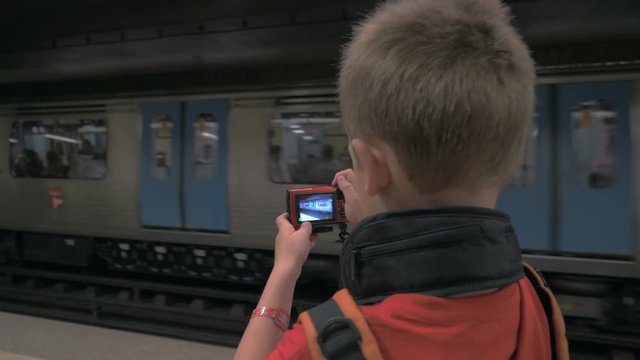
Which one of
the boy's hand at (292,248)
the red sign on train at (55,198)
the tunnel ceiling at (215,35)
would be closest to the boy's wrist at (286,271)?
the boy's hand at (292,248)

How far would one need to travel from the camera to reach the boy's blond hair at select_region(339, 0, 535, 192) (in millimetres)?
686

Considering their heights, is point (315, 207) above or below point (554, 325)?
above

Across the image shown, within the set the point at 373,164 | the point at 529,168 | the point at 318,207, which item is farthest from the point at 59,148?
the point at 373,164

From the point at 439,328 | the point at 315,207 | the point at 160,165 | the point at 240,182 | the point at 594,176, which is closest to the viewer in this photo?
the point at 439,328

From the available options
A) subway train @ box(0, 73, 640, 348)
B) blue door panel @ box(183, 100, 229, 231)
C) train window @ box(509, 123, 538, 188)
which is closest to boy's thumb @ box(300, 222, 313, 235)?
subway train @ box(0, 73, 640, 348)

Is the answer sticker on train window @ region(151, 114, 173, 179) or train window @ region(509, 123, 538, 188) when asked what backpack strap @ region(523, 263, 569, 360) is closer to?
train window @ region(509, 123, 538, 188)

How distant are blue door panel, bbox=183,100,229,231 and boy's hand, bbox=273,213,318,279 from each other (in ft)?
15.9

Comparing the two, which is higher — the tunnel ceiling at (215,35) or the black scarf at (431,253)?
the tunnel ceiling at (215,35)

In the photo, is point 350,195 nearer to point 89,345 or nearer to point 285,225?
point 285,225

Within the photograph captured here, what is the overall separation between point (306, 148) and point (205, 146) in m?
1.27

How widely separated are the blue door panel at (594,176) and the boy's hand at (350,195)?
400cm

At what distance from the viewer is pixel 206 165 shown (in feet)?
19.4

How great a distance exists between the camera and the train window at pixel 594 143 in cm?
442

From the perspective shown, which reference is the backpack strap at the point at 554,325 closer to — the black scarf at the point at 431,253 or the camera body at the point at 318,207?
the black scarf at the point at 431,253
